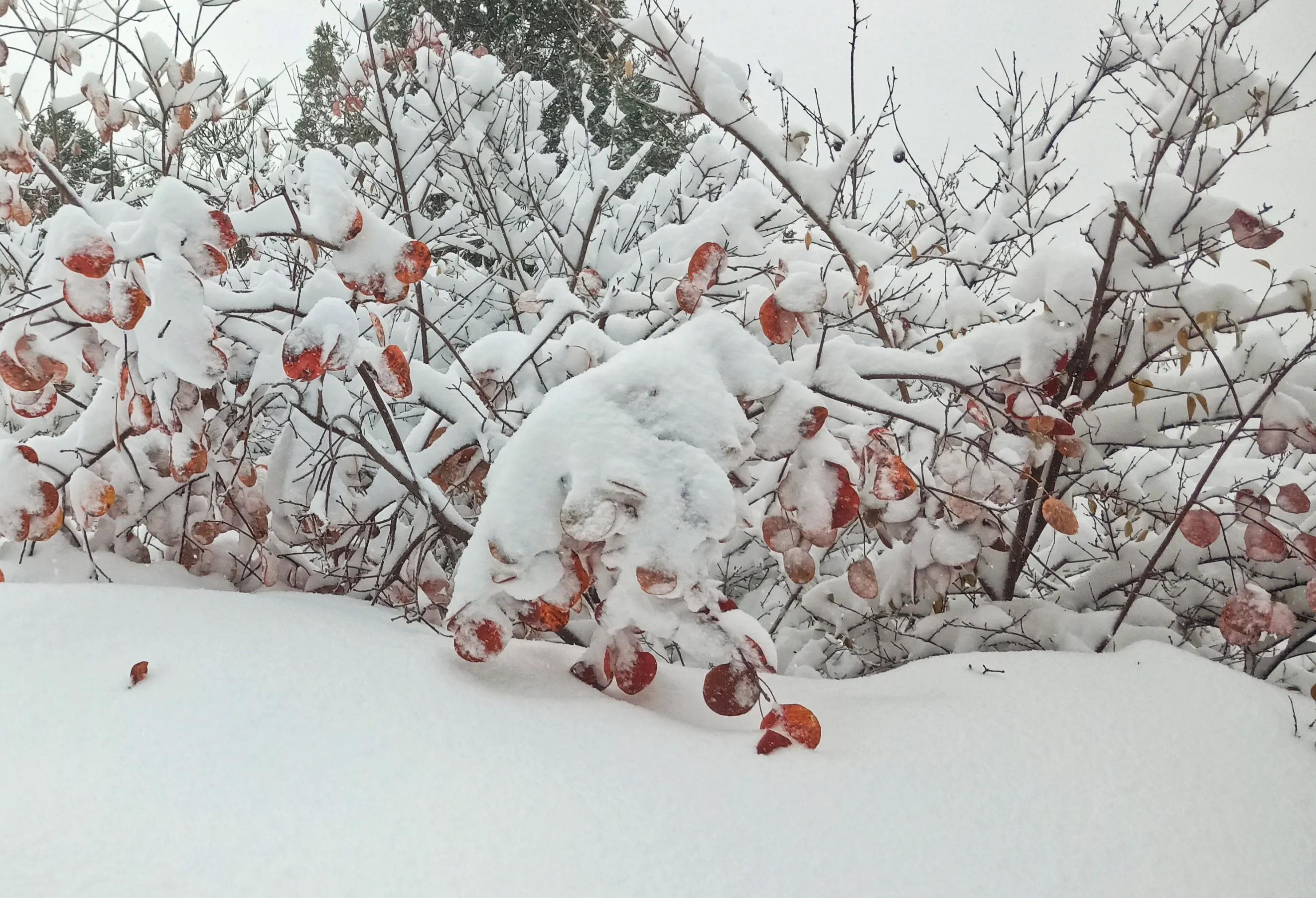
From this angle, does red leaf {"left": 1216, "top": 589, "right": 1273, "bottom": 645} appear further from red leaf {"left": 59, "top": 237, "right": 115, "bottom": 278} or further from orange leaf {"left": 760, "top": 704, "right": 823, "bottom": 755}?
red leaf {"left": 59, "top": 237, "right": 115, "bottom": 278}

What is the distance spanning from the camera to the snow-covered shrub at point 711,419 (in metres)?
1.13

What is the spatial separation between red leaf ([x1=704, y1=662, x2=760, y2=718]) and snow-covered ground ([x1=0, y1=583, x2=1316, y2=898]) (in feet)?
0.18

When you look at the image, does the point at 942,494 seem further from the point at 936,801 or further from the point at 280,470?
the point at 280,470

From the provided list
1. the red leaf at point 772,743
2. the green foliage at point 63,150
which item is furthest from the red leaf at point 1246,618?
the green foliage at point 63,150

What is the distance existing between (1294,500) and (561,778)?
1.39m

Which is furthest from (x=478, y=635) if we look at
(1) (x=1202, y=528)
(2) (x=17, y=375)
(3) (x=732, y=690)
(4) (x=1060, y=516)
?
(1) (x=1202, y=528)

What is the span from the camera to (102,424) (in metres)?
1.45

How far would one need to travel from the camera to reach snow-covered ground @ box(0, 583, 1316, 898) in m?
0.76

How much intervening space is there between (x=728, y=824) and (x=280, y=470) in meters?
1.27

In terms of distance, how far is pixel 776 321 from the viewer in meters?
1.31

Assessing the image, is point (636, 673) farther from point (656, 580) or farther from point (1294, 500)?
point (1294, 500)

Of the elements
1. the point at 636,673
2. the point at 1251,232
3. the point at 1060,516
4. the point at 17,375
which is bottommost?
the point at 636,673

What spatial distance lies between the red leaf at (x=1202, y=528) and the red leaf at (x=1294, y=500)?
0.51 ft

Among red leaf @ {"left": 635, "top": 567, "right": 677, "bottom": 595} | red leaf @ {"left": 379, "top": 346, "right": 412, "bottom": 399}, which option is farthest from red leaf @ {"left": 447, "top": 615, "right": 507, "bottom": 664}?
red leaf @ {"left": 379, "top": 346, "right": 412, "bottom": 399}
